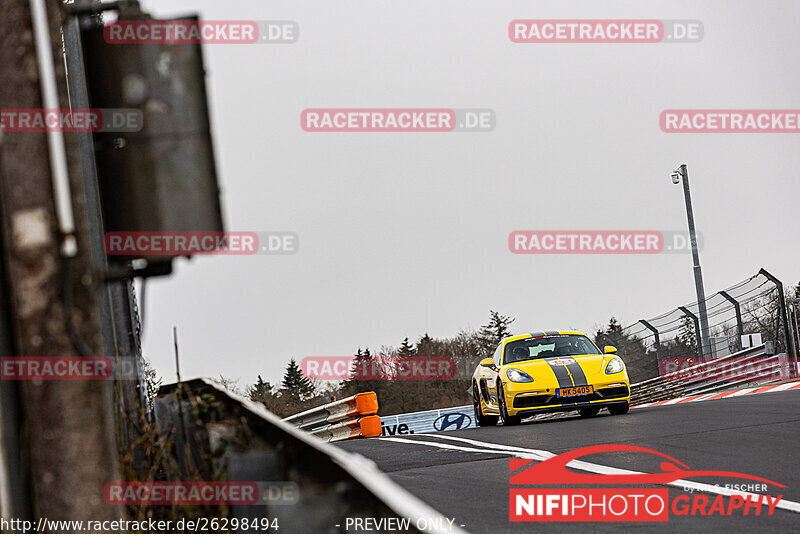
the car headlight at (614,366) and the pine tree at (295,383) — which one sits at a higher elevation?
the car headlight at (614,366)

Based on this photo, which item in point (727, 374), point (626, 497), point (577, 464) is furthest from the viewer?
point (727, 374)

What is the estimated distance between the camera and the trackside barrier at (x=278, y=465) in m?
2.53

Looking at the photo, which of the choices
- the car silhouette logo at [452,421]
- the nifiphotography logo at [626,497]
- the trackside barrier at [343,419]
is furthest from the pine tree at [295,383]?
the nifiphotography logo at [626,497]

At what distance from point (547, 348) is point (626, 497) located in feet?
25.6

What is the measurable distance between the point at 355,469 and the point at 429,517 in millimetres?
503

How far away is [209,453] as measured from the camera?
173 inches

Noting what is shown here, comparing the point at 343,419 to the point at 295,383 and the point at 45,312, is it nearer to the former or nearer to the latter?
the point at 45,312

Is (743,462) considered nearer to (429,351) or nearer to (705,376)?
(705,376)

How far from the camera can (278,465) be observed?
353 centimetres

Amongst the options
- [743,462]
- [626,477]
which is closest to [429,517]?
[626,477]

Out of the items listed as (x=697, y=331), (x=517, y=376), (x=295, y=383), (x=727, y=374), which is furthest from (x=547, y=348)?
(x=295, y=383)

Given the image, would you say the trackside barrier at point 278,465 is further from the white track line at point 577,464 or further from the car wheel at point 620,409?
the car wheel at point 620,409

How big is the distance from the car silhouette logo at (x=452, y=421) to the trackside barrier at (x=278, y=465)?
22.2 metres

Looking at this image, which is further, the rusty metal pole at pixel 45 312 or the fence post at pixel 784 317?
the fence post at pixel 784 317
